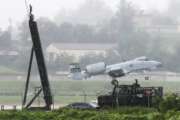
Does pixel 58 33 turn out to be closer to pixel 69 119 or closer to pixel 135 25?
pixel 135 25

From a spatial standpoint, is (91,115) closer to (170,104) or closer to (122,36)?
(170,104)

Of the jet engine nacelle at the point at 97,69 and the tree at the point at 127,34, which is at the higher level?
the tree at the point at 127,34

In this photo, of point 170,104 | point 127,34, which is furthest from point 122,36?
point 170,104

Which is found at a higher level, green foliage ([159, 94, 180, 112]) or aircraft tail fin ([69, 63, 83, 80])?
aircraft tail fin ([69, 63, 83, 80])

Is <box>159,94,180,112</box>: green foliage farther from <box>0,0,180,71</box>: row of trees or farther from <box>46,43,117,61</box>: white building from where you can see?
<box>46,43,117,61</box>: white building

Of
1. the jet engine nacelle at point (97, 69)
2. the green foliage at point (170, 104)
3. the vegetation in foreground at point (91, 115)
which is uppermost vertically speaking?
the jet engine nacelle at point (97, 69)

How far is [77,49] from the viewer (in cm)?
12388

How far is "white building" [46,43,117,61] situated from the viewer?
118500mm

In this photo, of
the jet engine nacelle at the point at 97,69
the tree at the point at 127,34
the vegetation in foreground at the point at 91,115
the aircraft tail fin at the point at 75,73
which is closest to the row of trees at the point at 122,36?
the tree at the point at 127,34

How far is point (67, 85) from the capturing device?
82.6 m

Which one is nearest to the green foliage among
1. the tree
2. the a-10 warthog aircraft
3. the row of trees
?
the a-10 warthog aircraft

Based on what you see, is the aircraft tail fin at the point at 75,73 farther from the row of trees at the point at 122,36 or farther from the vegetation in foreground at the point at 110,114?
the vegetation in foreground at the point at 110,114

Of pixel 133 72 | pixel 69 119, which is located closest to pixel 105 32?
pixel 133 72

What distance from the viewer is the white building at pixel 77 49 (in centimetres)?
11850
